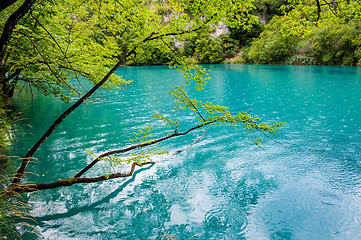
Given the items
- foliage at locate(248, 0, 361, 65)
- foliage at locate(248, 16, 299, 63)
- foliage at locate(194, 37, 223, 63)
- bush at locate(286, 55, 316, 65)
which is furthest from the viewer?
foliage at locate(194, 37, 223, 63)

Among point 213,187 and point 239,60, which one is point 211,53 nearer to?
point 239,60

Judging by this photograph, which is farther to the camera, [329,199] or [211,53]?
[211,53]

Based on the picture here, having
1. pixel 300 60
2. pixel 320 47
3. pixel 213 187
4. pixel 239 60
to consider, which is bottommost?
pixel 213 187

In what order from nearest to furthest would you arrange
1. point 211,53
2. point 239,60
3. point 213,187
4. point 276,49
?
point 213,187, point 276,49, point 211,53, point 239,60

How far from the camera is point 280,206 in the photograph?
6148mm

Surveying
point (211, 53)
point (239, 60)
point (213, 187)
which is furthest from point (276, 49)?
point (213, 187)

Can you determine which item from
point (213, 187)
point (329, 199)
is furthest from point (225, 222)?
point (329, 199)

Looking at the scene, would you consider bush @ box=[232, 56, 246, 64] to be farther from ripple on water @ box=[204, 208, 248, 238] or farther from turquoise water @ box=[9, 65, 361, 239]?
ripple on water @ box=[204, 208, 248, 238]

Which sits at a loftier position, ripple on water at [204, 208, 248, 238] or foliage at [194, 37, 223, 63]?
foliage at [194, 37, 223, 63]

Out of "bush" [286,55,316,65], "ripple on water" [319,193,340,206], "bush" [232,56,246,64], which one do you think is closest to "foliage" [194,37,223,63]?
"bush" [232,56,246,64]

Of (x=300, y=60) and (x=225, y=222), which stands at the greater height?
(x=300, y=60)

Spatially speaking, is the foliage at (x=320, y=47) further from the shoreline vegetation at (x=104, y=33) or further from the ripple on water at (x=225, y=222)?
the ripple on water at (x=225, y=222)

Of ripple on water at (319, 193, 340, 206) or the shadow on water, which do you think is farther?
ripple on water at (319, 193, 340, 206)

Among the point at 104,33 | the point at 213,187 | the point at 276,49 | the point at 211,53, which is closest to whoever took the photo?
the point at 213,187
